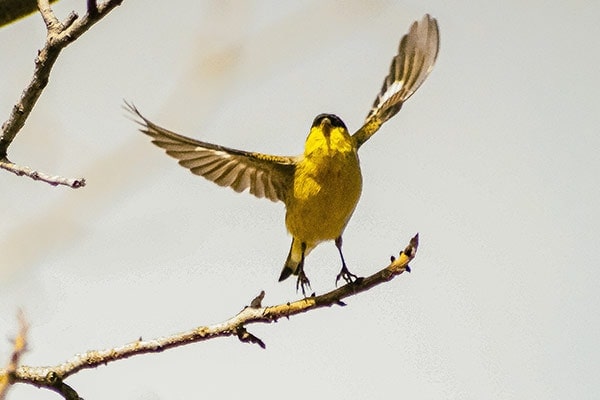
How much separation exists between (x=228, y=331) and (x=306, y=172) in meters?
2.53

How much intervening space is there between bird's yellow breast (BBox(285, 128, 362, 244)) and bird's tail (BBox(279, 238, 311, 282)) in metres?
0.22

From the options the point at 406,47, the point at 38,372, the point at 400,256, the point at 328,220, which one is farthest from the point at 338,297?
the point at 406,47

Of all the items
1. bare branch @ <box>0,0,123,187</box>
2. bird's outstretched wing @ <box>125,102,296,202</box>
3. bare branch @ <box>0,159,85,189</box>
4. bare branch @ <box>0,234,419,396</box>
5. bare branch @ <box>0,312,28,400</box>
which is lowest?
bare branch @ <box>0,312,28,400</box>

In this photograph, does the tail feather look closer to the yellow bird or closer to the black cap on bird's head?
the yellow bird

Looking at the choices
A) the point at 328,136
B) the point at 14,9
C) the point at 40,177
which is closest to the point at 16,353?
the point at 40,177

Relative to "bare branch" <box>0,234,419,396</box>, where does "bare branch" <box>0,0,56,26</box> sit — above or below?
above

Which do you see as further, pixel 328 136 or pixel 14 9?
pixel 328 136

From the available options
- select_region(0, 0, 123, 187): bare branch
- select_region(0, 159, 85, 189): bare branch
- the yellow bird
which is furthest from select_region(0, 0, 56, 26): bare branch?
the yellow bird

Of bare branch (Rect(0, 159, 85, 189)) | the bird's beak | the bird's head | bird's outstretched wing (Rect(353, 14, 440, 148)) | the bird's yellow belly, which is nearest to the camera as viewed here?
bare branch (Rect(0, 159, 85, 189))

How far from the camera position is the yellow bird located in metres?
5.84

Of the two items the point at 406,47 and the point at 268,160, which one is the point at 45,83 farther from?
the point at 406,47

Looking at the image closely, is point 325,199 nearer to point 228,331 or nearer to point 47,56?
point 228,331

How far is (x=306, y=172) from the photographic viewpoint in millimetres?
6125

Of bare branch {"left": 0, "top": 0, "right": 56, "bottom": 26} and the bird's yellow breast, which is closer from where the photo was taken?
bare branch {"left": 0, "top": 0, "right": 56, "bottom": 26}
